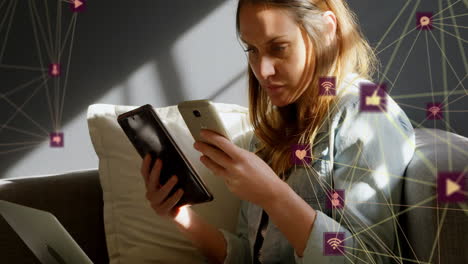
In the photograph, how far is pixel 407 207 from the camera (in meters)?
1.03

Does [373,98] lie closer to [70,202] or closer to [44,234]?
[44,234]

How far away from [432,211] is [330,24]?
47cm

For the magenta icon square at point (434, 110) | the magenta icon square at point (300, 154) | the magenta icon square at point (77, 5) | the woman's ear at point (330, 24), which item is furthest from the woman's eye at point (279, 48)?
the magenta icon square at point (77, 5)

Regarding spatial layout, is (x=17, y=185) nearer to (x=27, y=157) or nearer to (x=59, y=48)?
(x=27, y=157)

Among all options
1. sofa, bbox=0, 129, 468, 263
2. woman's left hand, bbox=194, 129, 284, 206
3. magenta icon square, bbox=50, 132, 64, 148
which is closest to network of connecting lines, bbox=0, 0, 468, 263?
magenta icon square, bbox=50, 132, 64, 148

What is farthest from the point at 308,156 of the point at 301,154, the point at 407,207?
the point at 407,207

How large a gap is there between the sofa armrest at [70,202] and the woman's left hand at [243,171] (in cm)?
69

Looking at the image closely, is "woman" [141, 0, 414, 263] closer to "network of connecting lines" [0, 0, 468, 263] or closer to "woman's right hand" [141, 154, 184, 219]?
"woman's right hand" [141, 154, 184, 219]

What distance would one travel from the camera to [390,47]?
1695 mm

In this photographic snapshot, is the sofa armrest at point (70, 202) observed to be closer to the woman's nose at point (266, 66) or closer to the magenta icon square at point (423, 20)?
the woman's nose at point (266, 66)

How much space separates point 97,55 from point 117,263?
28.1 inches

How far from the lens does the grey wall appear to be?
1.75 m

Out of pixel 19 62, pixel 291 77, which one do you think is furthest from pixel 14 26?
pixel 291 77

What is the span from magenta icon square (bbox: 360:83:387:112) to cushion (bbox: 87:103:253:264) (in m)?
0.50
